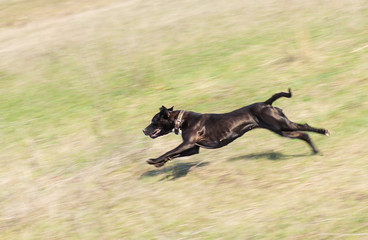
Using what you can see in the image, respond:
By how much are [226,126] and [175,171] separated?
4.03 feet

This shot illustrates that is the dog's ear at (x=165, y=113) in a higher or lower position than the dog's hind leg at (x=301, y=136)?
higher

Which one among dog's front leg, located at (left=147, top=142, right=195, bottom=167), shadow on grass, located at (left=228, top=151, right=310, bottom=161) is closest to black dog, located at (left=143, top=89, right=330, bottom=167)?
dog's front leg, located at (left=147, top=142, right=195, bottom=167)

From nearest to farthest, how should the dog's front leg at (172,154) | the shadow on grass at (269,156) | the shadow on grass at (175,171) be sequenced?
the dog's front leg at (172,154) → the shadow on grass at (269,156) → the shadow on grass at (175,171)

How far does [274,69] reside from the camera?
15406mm

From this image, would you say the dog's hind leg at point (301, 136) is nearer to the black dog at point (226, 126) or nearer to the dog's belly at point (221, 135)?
the black dog at point (226, 126)

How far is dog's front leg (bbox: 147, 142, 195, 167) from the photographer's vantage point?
9.73 metres

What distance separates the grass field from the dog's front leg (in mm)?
406

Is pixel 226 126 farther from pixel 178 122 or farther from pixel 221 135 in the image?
pixel 178 122

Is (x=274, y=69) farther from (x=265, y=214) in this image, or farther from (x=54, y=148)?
(x=265, y=214)

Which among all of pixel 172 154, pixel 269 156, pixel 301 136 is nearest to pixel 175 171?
pixel 172 154

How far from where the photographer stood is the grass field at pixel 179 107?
27.9ft

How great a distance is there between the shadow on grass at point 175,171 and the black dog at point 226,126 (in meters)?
0.40

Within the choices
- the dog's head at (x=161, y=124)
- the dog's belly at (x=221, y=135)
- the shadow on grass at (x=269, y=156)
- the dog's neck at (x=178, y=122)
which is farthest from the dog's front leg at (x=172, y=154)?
the shadow on grass at (x=269, y=156)

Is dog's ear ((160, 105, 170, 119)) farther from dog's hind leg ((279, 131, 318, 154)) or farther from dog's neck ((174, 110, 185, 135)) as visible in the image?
dog's hind leg ((279, 131, 318, 154))
